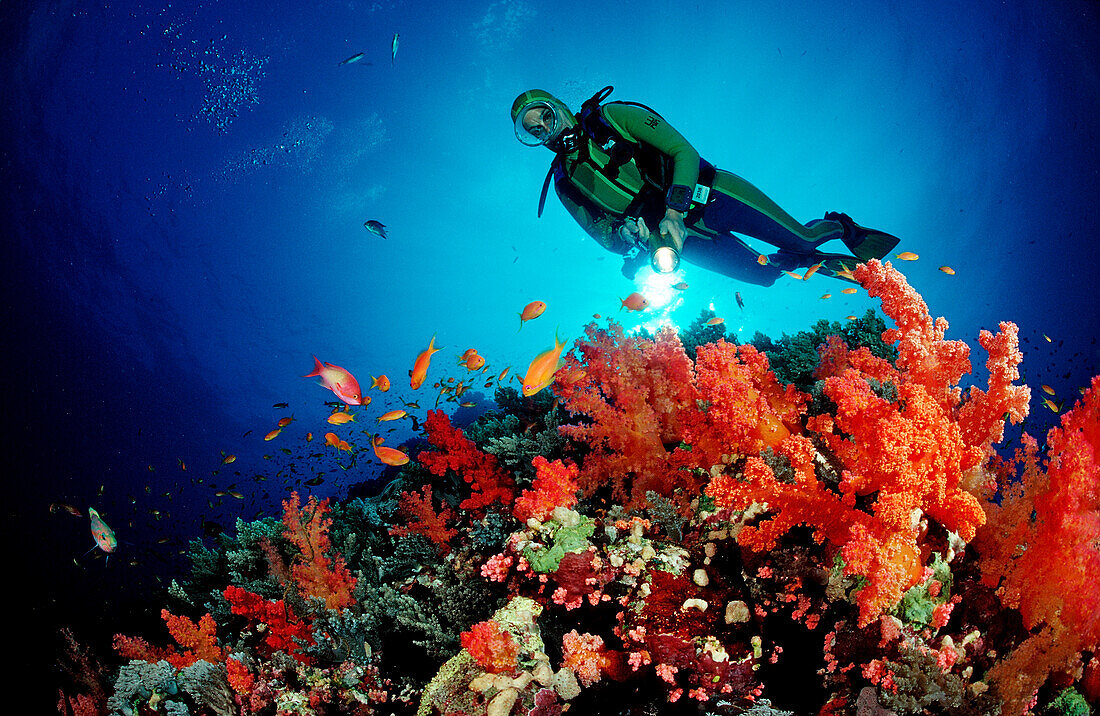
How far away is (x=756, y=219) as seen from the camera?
6.47 m

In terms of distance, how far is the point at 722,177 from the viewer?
6348 mm

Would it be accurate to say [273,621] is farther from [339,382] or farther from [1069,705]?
[1069,705]

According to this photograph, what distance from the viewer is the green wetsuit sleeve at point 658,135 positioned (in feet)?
17.6

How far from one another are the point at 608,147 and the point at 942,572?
5811 mm

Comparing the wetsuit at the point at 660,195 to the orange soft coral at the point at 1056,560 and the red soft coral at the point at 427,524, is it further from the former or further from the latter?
the red soft coral at the point at 427,524

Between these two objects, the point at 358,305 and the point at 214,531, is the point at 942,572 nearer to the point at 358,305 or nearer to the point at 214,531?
the point at 214,531

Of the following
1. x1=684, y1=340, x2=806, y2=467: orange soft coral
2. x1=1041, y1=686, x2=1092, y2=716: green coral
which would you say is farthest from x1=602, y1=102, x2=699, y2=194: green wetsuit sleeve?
x1=1041, y1=686, x2=1092, y2=716: green coral

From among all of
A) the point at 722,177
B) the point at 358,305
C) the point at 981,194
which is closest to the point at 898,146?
the point at 981,194

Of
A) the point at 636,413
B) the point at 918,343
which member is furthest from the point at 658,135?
the point at 918,343

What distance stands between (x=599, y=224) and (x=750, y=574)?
555 cm

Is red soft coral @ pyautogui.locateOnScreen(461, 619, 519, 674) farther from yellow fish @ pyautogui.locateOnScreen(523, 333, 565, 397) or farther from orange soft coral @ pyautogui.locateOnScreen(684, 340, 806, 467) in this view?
yellow fish @ pyautogui.locateOnScreen(523, 333, 565, 397)

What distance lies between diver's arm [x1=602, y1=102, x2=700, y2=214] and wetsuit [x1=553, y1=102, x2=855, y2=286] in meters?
0.01

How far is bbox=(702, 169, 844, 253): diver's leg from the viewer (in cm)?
633

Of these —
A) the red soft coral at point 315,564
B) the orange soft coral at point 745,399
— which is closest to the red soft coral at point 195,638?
the red soft coral at point 315,564
